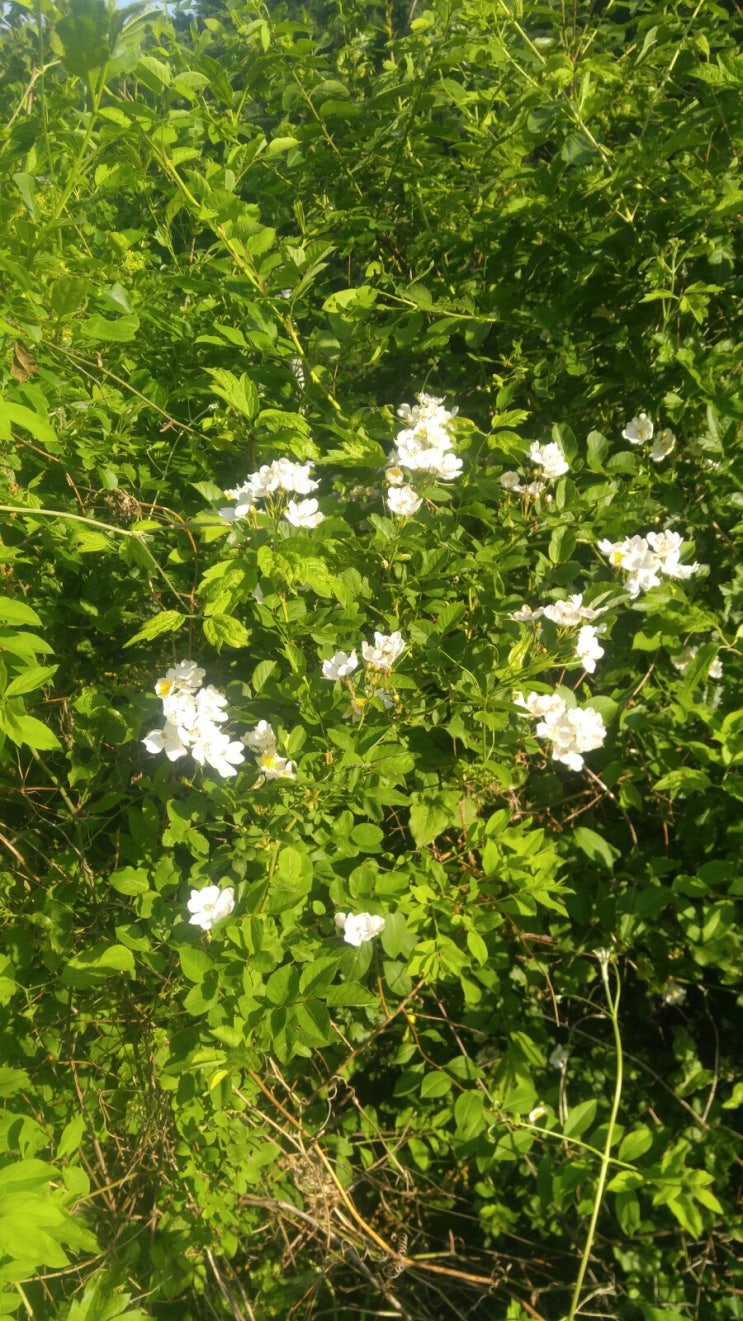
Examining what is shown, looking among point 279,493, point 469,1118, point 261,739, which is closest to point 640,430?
point 279,493

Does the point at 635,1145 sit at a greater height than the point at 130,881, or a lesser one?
lesser

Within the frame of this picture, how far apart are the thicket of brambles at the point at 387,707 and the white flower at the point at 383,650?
2.1 inches

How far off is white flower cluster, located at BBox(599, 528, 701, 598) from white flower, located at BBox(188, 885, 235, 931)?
900 mm

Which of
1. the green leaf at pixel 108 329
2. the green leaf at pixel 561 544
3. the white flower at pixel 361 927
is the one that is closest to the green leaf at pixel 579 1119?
the white flower at pixel 361 927

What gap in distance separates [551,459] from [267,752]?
0.80m

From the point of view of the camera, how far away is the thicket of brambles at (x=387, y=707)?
1424 millimetres

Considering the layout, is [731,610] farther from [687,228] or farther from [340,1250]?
[340,1250]

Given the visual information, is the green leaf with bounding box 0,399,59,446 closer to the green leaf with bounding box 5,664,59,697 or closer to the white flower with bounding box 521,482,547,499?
the green leaf with bounding box 5,664,59,697

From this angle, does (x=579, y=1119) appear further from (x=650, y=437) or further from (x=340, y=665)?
(x=650, y=437)

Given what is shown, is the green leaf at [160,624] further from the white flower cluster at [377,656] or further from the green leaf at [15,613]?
the white flower cluster at [377,656]

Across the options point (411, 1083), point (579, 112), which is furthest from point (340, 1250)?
point (579, 112)

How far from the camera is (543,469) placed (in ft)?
5.53

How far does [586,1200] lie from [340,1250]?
60 centimetres

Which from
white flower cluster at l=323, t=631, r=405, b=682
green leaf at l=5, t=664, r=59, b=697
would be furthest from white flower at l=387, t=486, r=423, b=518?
green leaf at l=5, t=664, r=59, b=697
